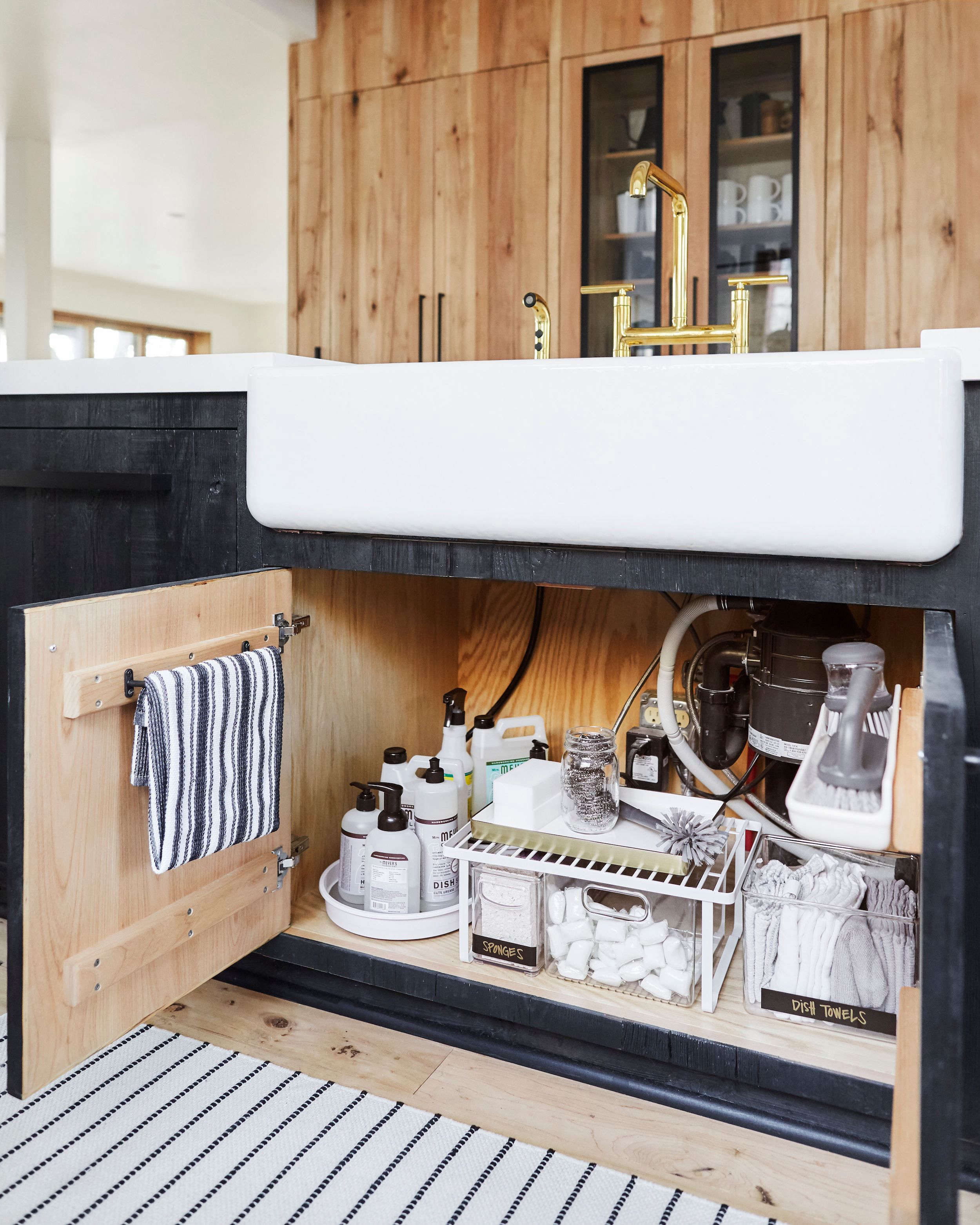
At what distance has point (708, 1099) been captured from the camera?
1085 mm

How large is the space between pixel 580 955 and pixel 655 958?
3.6 inches

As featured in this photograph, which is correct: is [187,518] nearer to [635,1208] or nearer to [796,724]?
[796,724]

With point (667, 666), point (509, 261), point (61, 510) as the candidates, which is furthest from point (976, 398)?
point (509, 261)

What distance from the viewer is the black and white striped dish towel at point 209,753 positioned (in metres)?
0.97

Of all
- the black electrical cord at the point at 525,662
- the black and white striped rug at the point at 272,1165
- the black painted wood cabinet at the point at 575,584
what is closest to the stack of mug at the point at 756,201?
the black electrical cord at the point at 525,662

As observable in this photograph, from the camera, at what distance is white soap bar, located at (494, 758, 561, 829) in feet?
4.09

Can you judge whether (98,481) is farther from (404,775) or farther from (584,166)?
(584,166)

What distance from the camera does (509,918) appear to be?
3.97 feet

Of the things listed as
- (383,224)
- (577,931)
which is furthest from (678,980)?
(383,224)

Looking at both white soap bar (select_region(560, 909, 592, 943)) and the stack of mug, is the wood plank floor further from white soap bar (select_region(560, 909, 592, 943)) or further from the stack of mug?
the stack of mug

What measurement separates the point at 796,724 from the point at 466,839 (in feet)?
1.47

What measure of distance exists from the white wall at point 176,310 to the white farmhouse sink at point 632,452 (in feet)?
23.4

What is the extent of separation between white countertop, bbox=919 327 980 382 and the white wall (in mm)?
7499

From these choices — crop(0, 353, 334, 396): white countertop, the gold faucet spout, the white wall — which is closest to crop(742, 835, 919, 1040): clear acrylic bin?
the gold faucet spout
